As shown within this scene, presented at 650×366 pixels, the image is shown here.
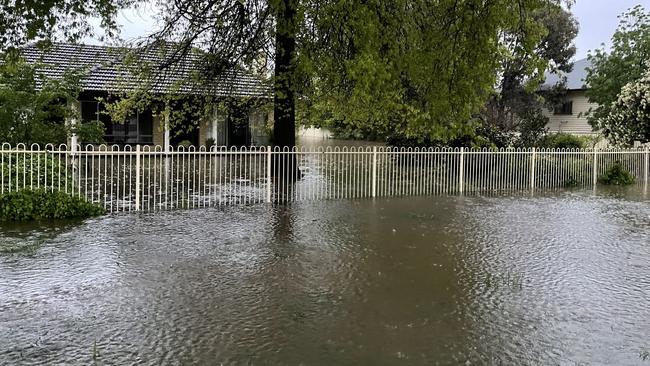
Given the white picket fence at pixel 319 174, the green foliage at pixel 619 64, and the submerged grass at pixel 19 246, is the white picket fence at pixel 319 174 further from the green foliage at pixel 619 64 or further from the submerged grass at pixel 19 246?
the green foliage at pixel 619 64

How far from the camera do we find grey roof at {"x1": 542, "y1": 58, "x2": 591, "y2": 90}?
118ft

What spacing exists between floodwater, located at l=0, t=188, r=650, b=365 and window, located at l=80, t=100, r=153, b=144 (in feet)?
53.1

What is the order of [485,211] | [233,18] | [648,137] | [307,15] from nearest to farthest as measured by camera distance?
1. [307,15]
2. [485,211]
3. [233,18]
4. [648,137]

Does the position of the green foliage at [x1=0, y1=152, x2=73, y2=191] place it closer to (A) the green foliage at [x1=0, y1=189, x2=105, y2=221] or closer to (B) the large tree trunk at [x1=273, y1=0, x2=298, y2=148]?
(A) the green foliage at [x1=0, y1=189, x2=105, y2=221]

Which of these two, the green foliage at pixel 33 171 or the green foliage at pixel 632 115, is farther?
the green foliage at pixel 632 115

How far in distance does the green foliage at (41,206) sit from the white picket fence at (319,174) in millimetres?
333

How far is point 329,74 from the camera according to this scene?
844 cm

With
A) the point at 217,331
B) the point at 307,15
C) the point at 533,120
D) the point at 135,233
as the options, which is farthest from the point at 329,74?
the point at 533,120

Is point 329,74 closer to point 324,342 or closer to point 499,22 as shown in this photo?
point 499,22

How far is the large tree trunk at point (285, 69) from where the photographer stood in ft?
28.8

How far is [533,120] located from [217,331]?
978 inches

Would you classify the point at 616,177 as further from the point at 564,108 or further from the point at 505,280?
the point at 564,108

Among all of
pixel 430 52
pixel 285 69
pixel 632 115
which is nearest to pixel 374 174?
pixel 285 69

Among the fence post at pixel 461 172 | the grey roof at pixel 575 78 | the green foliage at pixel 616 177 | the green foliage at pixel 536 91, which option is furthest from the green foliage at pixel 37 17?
the grey roof at pixel 575 78
